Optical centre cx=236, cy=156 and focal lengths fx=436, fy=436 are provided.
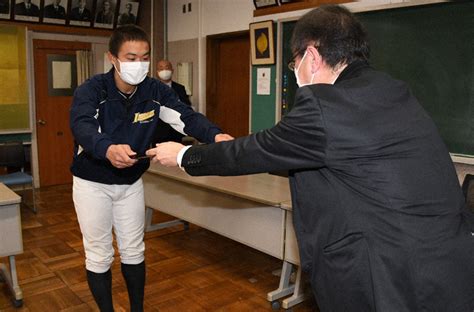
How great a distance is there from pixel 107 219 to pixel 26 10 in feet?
14.5

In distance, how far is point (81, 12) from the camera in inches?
228

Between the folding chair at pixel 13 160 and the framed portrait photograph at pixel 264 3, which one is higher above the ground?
the framed portrait photograph at pixel 264 3

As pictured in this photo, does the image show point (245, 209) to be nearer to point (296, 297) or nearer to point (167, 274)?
point (296, 297)

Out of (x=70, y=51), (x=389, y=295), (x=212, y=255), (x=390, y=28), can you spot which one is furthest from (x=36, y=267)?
(x=70, y=51)

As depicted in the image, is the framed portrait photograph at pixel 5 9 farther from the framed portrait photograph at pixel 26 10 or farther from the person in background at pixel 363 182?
the person in background at pixel 363 182

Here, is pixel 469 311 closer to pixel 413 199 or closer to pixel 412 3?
pixel 413 199

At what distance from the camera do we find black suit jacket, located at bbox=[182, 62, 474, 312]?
1.06 m

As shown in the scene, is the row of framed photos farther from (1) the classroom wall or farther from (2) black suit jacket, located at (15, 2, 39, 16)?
(1) the classroom wall

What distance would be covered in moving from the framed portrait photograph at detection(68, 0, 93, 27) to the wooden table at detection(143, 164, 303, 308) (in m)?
3.31

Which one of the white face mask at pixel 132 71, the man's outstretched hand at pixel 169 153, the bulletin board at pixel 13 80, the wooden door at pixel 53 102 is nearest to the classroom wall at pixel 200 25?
the wooden door at pixel 53 102

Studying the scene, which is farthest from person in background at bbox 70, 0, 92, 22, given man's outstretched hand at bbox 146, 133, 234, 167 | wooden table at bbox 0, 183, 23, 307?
man's outstretched hand at bbox 146, 133, 234, 167

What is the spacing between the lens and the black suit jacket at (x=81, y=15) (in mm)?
5738

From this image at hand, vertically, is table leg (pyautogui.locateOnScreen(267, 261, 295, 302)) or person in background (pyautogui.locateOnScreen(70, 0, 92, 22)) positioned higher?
person in background (pyautogui.locateOnScreen(70, 0, 92, 22))

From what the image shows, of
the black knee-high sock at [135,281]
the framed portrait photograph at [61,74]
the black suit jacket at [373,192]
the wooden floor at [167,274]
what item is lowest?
the wooden floor at [167,274]
